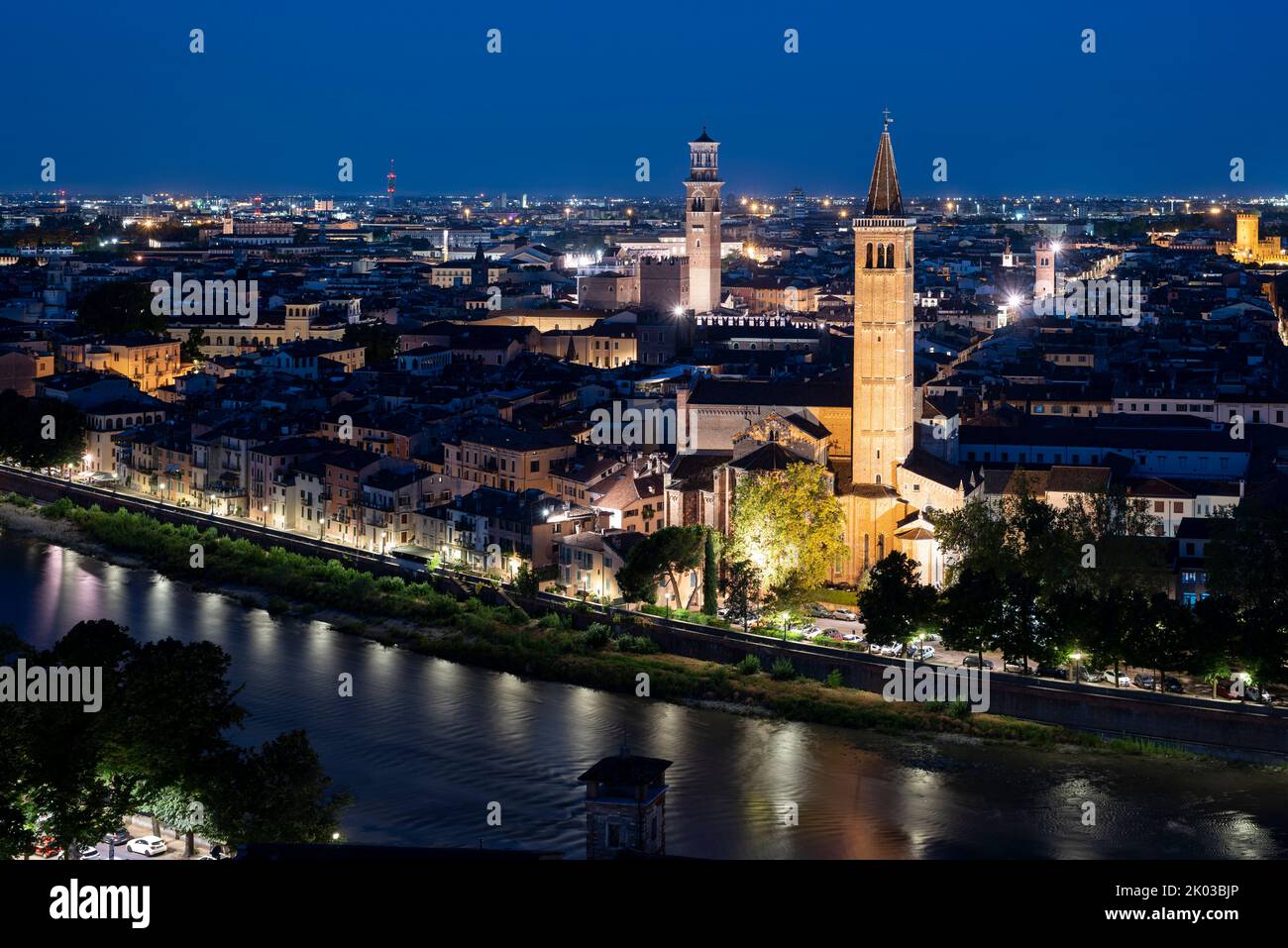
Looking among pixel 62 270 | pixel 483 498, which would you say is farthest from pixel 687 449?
pixel 62 270

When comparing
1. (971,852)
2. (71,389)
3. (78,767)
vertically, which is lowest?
(971,852)

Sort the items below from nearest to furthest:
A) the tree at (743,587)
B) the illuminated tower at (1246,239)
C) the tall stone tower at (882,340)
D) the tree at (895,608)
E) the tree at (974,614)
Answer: the tree at (974,614), the tree at (895,608), the tree at (743,587), the tall stone tower at (882,340), the illuminated tower at (1246,239)

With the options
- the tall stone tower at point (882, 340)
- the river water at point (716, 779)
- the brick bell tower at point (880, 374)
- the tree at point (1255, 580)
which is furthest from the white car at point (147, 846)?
the tall stone tower at point (882, 340)

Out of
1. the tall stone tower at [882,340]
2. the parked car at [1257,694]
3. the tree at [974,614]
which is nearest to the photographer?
the parked car at [1257,694]

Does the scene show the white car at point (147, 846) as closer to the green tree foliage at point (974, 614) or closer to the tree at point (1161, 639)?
the green tree foliage at point (974, 614)

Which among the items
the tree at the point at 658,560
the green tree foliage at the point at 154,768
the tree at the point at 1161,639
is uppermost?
the tree at the point at 658,560
